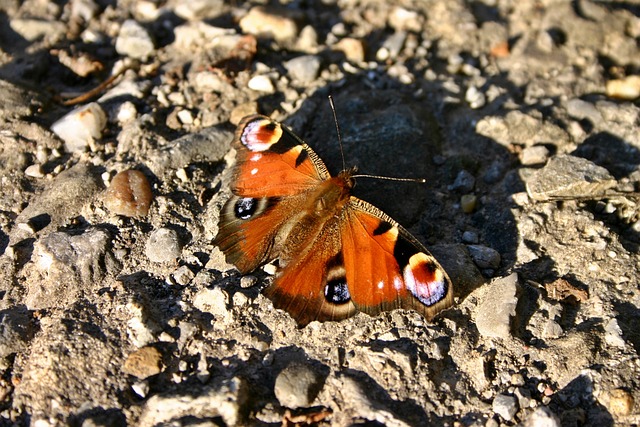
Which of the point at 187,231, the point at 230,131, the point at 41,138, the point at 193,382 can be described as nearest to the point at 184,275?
the point at 187,231

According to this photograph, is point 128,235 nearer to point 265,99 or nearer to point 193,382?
point 193,382

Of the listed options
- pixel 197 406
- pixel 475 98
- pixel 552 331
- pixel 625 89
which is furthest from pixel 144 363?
pixel 625 89

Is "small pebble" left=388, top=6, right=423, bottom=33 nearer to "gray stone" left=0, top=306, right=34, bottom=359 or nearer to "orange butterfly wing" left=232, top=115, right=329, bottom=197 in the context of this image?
"orange butterfly wing" left=232, top=115, right=329, bottom=197

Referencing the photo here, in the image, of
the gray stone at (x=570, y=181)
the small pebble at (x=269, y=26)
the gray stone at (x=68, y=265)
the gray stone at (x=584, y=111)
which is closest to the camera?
the gray stone at (x=68, y=265)

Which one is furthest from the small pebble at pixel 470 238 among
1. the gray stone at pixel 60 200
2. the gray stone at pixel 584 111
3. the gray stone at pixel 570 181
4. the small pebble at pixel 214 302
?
the gray stone at pixel 60 200

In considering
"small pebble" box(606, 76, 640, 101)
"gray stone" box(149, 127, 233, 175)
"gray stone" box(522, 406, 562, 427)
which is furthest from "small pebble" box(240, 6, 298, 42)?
"gray stone" box(522, 406, 562, 427)

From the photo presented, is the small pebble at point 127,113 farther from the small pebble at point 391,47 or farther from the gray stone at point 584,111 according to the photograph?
the gray stone at point 584,111
